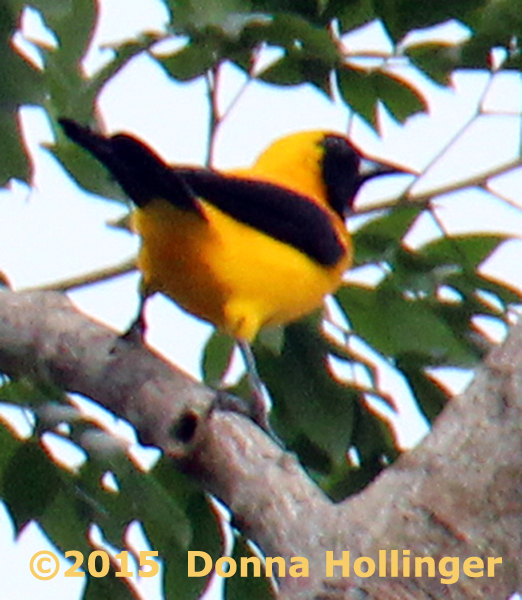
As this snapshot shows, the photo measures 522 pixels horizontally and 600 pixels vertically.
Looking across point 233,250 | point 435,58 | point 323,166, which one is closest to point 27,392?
point 233,250

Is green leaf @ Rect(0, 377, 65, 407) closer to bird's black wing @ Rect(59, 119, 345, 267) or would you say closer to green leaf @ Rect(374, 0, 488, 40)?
bird's black wing @ Rect(59, 119, 345, 267)

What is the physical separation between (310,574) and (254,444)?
326 millimetres

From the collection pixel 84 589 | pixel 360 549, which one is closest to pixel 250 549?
pixel 84 589

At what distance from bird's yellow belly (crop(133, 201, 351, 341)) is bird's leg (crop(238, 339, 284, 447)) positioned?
0.12 feet

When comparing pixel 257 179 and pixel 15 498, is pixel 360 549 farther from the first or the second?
pixel 257 179

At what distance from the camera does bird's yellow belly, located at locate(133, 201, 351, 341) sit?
2.78 m

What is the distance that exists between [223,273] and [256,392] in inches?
14.1

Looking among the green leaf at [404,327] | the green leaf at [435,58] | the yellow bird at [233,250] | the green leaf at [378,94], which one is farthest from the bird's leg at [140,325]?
the green leaf at [435,58]

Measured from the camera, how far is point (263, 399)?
2504 mm

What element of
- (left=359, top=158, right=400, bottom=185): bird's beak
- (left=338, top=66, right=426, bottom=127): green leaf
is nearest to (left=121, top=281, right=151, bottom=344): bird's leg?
(left=338, top=66, right=426, bottom=127): green leaf

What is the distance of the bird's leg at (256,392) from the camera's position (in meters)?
2.45

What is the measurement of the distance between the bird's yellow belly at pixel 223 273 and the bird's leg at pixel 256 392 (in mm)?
35

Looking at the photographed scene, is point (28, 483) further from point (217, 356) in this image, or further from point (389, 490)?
point (389, 490)

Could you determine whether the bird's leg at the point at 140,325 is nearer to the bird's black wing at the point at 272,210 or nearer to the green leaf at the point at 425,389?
the bird's black wing at the point at 272,210
